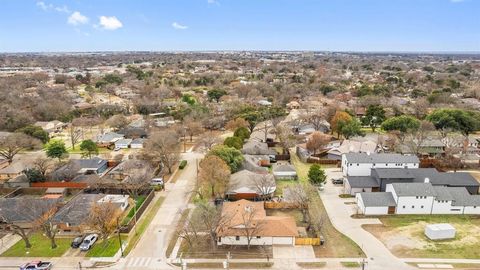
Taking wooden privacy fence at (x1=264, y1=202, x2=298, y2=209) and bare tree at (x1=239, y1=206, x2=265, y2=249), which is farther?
wooden privacy fence at (x1=264, y1=202, x2=298, y2=209)

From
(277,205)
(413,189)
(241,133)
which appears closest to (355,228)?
(413,189)

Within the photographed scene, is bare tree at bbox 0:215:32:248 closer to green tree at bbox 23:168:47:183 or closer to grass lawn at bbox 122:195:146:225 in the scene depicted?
grass lawn at bbox 122:195:146:225

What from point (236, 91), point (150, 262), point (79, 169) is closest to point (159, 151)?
point (79, 169)

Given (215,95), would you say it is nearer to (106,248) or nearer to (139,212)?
(139,212)

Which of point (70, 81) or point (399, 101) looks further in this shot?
point (70, 81)

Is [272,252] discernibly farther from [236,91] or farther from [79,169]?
[236,91]

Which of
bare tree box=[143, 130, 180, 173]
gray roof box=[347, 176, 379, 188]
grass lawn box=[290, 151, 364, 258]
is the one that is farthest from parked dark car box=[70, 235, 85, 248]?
gray roof box=[347, 176, 379, 188]

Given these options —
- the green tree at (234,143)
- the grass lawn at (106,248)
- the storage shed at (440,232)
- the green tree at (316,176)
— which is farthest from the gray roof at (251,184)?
the storage shed at (440,232)
